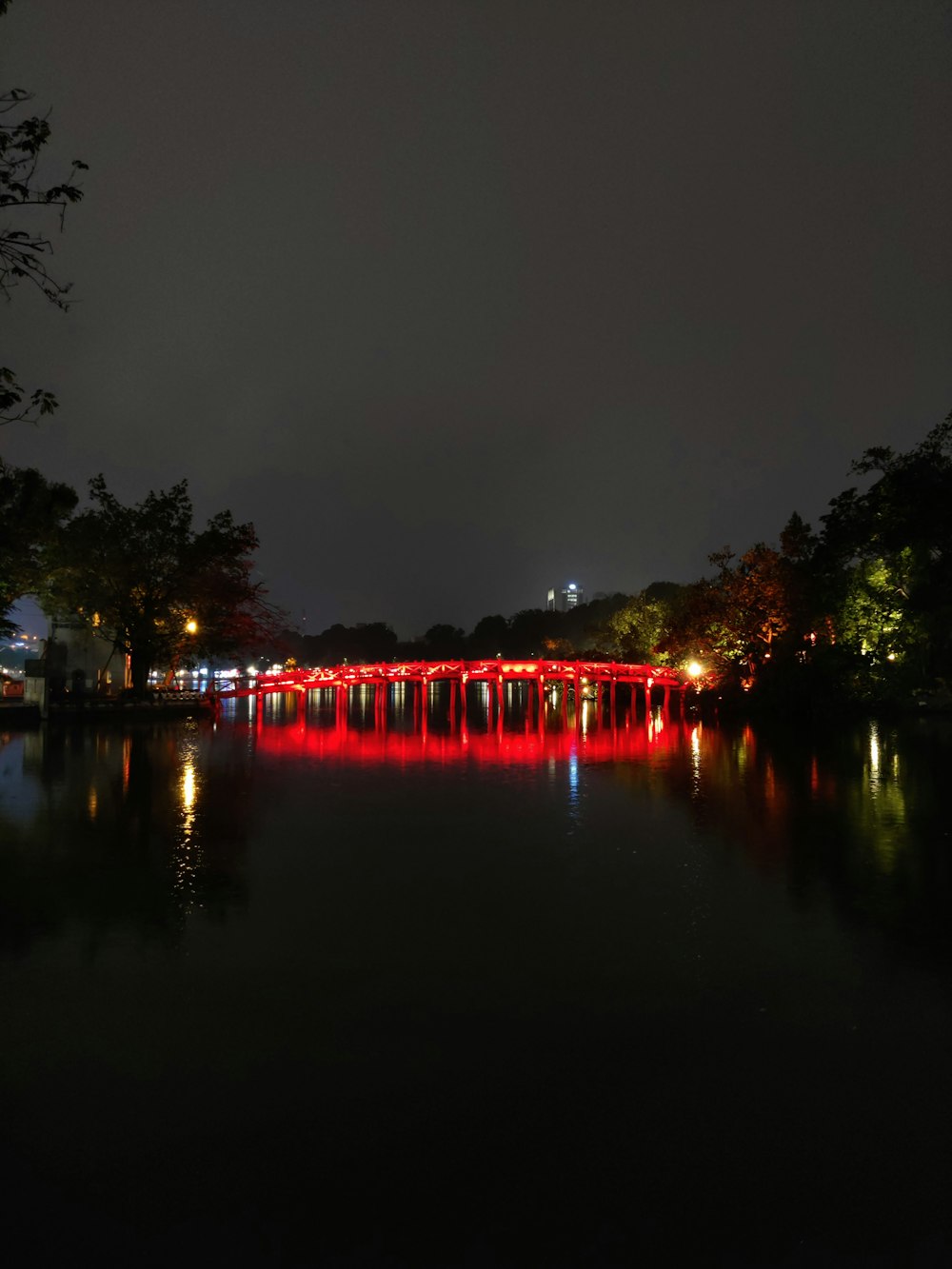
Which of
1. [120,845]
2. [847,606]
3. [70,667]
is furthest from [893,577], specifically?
[70,667]

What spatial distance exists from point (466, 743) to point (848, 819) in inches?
562

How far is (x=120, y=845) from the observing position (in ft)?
35.5

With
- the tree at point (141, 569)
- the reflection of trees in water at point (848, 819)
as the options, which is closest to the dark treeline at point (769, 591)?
the tree at point (141, 569)

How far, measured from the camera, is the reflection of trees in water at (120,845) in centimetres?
790

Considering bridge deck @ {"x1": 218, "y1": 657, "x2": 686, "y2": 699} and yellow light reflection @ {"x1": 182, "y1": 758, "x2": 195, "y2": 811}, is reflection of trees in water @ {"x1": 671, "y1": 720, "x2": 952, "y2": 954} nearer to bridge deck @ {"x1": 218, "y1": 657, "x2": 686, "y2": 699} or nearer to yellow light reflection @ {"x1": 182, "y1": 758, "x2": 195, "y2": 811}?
yellow light reflection @ {"x1": 182, "y1": 758, "x2": 195, "y2": 811}

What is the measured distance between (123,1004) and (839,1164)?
14.5 feet

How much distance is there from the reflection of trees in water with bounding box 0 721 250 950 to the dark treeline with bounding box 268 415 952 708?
22448 mm

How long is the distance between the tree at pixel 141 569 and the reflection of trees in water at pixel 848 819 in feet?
66.2

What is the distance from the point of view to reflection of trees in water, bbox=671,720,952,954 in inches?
334

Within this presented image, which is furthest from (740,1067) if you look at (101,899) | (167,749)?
(167,749)

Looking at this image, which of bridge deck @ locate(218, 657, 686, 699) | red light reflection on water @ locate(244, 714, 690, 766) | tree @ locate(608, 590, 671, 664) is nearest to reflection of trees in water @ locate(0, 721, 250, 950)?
red light reflection on water @ locate(244, 714, 690, 766)

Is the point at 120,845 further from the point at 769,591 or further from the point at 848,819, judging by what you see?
the point at 769,591

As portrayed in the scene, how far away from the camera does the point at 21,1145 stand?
13.5 ft

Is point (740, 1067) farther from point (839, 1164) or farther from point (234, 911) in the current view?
point (234, 911)
